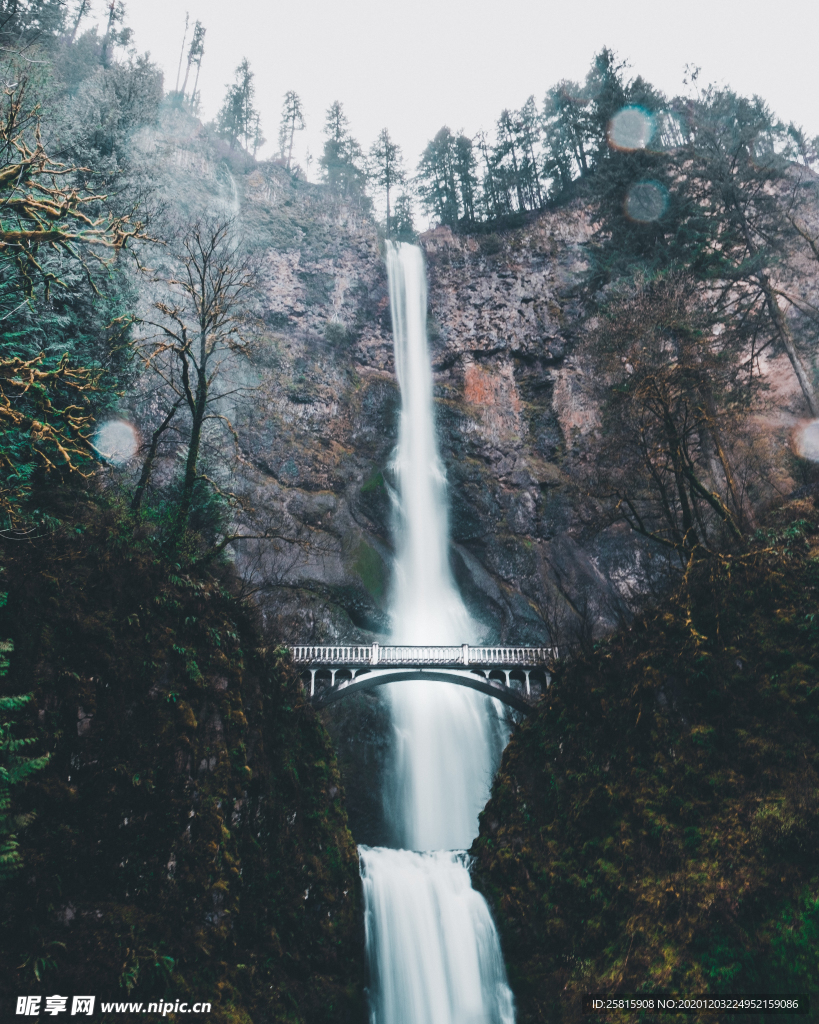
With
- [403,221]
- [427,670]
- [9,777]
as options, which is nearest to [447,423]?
[427,670]

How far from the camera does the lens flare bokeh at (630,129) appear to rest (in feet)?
76.0

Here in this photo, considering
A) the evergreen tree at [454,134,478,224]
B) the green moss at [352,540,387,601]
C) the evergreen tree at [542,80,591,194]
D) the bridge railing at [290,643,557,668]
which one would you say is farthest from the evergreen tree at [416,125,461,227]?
the bridge railing at [290,643,557,668]

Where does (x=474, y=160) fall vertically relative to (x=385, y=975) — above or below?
above

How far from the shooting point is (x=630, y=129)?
2461cm

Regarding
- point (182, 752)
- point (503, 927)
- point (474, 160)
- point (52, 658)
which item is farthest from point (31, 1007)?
point (474, 160)

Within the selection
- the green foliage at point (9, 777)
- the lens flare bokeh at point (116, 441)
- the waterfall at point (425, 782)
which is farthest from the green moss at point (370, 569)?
the green foliage at point (9, 777)

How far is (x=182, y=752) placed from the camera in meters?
9.73

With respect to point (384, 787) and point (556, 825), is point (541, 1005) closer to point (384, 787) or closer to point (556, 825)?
point (556, 825)

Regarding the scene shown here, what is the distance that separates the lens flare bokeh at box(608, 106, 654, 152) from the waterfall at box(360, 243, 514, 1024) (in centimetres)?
1839

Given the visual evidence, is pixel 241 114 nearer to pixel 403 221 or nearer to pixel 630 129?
pixel 403 221

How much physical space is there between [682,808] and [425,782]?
56.7 ft

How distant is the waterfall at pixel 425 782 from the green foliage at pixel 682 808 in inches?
53.0

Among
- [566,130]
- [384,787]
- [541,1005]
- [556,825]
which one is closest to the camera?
[541,1005]

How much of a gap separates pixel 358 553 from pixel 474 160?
131 ft
